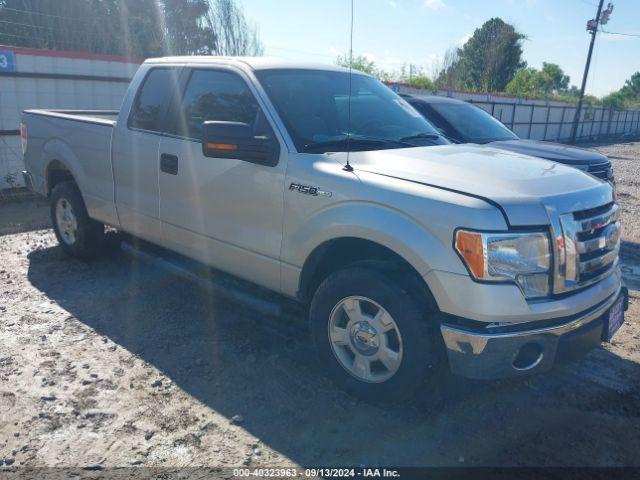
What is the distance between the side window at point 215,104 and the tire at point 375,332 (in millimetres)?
1236

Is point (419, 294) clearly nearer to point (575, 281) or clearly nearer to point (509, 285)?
point (509, 285)

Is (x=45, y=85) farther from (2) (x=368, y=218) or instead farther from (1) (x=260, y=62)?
(2) (x=368, y=218)

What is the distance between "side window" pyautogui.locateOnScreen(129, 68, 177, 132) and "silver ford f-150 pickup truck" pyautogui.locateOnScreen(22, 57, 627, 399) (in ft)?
0.05

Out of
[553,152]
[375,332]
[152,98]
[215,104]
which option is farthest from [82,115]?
[553,152]

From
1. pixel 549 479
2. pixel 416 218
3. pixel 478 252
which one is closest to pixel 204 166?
pixel 416 218

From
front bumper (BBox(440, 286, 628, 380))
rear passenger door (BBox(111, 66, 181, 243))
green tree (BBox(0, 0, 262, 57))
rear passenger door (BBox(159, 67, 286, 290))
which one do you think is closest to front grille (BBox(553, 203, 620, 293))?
front bumper (BBox(440, 286, 628, 380))

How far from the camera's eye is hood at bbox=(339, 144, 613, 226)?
9.44 ft

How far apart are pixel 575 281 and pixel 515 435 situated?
95 cm

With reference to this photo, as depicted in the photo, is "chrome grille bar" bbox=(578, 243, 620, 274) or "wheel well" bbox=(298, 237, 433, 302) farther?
"wheel well" bbox=(298, 237, 433, 302)

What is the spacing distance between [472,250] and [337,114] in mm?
1731

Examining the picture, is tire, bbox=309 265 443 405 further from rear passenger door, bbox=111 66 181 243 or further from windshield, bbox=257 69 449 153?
rear passenger door, bbox=111 66 181 243

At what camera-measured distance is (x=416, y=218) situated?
2.95 meters

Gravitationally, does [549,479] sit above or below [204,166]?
below

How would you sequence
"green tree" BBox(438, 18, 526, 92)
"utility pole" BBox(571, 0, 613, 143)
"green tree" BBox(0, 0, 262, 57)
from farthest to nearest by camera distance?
1. "green tree" BBox(438, 18, 526, 92)
2. "utility pole" BBox(571, 0, 613, 143)
3. "green tree" BBox(0, 0, 262, 57)
